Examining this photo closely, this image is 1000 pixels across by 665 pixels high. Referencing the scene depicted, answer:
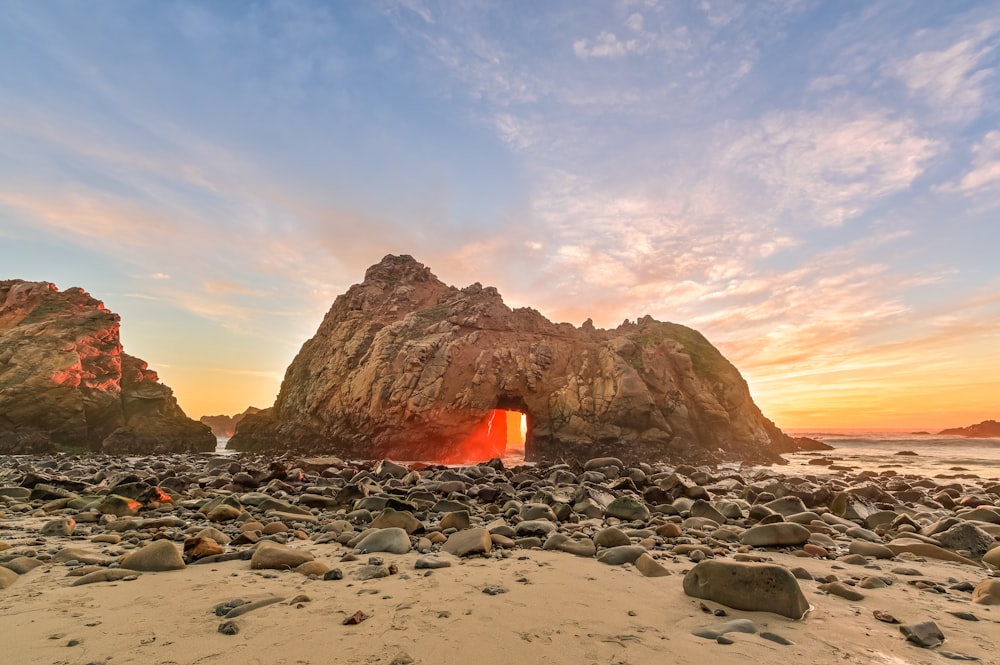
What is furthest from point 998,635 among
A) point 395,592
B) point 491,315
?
point 491,315

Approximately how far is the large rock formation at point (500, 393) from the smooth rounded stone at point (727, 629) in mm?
23748

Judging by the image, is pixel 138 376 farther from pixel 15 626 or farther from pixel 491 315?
pixel 15 626

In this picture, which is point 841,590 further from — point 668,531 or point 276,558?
point 276,558

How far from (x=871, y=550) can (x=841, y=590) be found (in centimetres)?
242

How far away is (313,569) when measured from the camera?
4.54m

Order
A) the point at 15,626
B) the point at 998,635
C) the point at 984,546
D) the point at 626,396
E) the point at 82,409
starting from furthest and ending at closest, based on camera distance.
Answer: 1. the point at 626,396
2. the point at 82,409
3. the point at 984,546
4. the point at 998,635
5. the point at 15,626

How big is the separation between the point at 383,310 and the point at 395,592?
32.6m

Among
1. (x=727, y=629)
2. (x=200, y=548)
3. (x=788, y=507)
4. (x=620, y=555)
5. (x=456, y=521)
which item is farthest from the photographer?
(x=788, y=507)

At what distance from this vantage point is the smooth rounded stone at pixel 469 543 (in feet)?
18.3

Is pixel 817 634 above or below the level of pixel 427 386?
below

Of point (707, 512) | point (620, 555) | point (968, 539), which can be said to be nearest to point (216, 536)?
point (620, 555)

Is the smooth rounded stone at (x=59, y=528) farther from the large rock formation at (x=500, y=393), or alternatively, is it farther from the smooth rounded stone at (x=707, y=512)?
the large rock formation at (x=500, y=393)

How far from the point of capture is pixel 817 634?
130 inches

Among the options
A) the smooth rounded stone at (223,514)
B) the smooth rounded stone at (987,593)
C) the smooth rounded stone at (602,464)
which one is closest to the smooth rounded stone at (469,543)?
the smooth rounded stone at (223,514)
